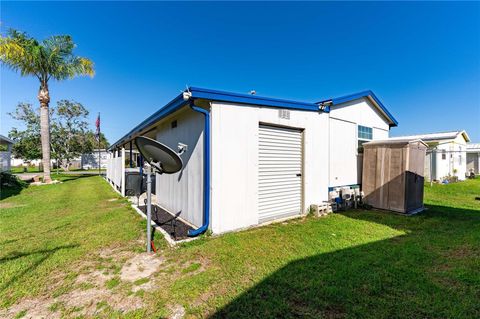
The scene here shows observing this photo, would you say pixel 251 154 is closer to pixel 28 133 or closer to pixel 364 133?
pixel 364 133

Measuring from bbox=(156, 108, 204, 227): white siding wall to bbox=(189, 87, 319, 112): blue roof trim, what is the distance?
0.55 meters

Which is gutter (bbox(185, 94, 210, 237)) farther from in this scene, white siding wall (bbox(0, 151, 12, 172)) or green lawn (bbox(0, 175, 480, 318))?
white siding wall (bbox(0, 151, 12, 172))

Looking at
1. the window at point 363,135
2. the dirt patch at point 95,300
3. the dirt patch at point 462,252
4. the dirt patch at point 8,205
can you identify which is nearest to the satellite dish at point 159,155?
the dirt patch at point 95,300

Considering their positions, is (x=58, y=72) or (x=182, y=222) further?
(x=58, y=72)

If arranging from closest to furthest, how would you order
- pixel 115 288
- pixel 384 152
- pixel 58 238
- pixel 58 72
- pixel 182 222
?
pixel 115 288 → pixel 58 238 → pixel 182 222 → pixel 384 152 → pixel 58 72

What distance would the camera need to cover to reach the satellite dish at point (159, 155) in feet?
11.4

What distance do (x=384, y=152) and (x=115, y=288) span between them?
288 inches

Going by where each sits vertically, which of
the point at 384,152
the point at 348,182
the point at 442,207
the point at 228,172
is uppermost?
the point at 384,152

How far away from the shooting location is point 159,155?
366cm

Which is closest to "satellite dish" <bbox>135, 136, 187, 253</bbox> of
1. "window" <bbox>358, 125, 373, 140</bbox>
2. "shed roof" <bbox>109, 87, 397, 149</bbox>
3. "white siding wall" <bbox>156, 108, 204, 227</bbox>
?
"white siding wall" <bbox>156, 108, 204, 227</bbox>

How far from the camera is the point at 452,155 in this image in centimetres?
1526

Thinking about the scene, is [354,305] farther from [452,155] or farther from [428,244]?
[452,155]

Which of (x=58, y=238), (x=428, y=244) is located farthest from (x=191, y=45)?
(x=428, y=244)

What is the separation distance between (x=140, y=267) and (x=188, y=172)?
2372mm
